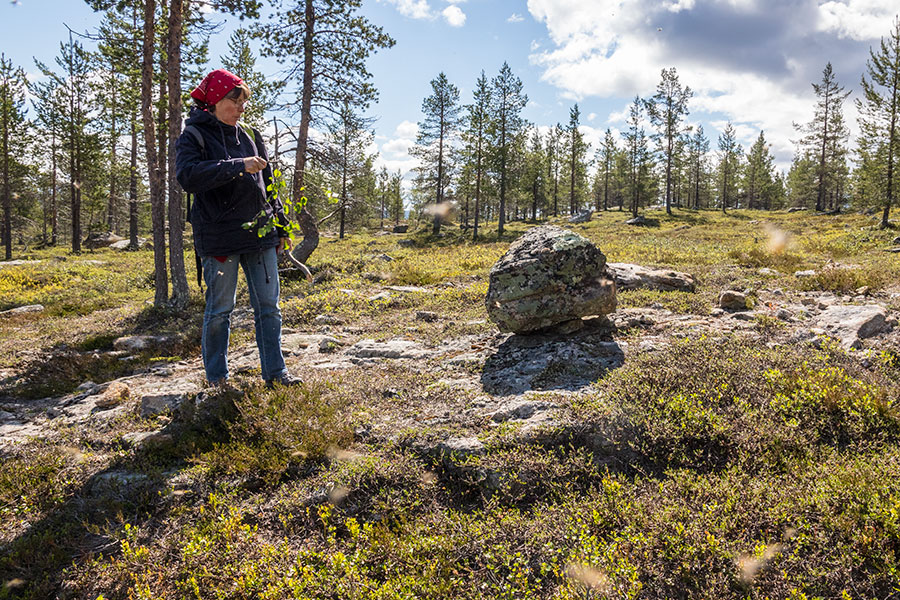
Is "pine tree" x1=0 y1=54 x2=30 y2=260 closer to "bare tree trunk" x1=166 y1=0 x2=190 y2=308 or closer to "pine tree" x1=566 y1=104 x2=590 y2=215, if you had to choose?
"bare tree trunk" x1=166 y1=0 x2=190 y2=308

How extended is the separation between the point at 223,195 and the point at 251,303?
95 centimetres

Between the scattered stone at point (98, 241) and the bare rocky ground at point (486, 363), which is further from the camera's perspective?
the scattered stone at point (98, 241)

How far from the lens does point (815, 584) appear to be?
2096 millimetres

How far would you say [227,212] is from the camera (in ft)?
12.3

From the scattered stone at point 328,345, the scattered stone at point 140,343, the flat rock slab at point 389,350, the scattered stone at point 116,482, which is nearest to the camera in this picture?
the scattered stone at point 116,482

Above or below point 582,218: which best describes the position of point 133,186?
below

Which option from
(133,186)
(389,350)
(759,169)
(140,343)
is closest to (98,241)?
(133,186)

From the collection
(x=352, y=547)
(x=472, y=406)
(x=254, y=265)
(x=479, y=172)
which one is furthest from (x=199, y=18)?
(x=479, y=172)

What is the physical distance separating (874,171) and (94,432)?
134 feet

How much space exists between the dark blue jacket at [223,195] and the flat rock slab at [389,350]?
2263 millimetres

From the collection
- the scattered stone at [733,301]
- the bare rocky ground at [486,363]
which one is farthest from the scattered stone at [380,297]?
the scattered stone at [733,301]

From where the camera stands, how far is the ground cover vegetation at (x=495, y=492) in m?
2.27

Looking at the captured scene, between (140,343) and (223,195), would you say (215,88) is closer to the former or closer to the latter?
(223,195)

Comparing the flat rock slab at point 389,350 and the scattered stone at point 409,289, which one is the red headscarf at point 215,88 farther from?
the scattered stone at point 409,289
